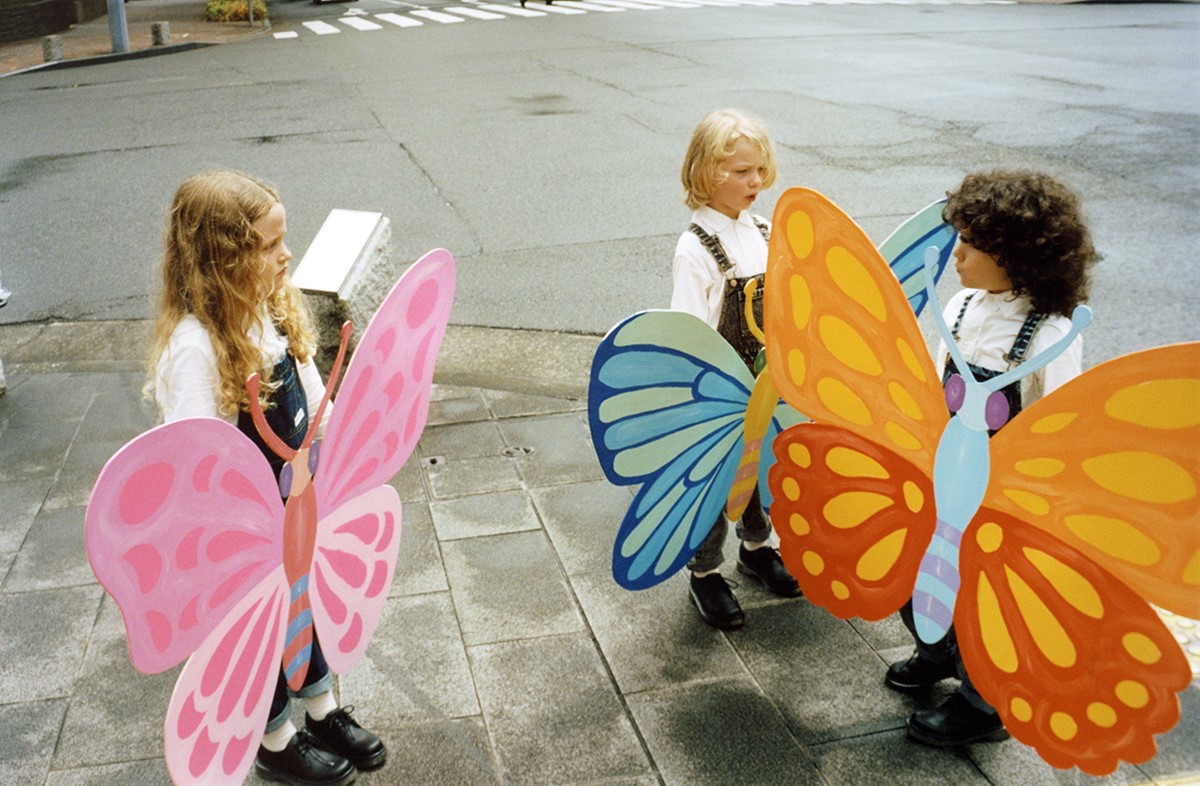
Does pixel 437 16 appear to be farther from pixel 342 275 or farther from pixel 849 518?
pixel 849 518

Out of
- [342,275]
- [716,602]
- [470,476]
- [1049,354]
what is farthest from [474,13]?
[1049,354]

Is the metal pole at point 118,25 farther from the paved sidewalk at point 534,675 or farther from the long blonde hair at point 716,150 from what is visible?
the long blonde hair at point 716,150

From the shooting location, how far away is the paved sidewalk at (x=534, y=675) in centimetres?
273

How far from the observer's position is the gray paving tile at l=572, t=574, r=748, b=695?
3078mm

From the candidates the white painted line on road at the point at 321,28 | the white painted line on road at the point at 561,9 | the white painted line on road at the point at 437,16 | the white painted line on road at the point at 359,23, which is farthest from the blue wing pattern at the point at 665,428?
the white painted line on road at the point at 561,9

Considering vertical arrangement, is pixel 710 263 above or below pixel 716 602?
above

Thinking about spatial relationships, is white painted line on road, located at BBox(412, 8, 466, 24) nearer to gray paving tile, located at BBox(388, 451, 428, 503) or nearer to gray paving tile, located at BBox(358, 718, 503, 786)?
gray paving tile, located at BBox(388, 451, 428, 503)

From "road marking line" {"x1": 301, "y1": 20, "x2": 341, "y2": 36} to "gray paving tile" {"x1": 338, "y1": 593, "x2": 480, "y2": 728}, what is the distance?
728 inches

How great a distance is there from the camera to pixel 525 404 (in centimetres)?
495

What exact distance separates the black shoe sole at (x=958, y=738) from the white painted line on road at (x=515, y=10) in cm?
2058

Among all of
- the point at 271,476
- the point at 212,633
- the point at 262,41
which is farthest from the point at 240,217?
the point at 262,41

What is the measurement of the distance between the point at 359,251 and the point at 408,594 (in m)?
2.05

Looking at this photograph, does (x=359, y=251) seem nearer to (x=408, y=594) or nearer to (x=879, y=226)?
(x=408, y=594)

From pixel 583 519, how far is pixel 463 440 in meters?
0.88
